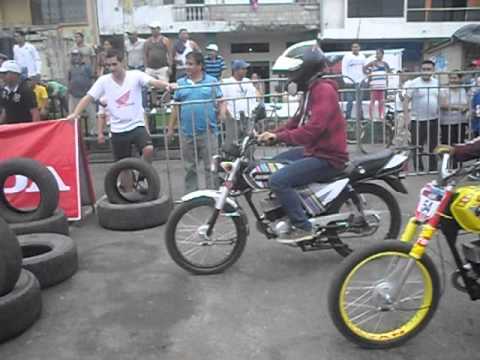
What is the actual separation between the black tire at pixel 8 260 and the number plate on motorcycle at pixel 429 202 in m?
2.74

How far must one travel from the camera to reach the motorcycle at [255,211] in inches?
199

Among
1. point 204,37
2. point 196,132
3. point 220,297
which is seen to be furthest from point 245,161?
point 204,37

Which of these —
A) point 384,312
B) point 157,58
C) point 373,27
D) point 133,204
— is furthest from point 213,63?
point 373,27

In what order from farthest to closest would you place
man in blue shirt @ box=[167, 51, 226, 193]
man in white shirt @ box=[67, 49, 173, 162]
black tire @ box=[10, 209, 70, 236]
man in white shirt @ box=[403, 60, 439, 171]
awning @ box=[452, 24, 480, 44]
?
awning @ box=[452, 24, 480, 44]
man in white shirt @ box=[403, 60, 439, 171]
man in blue shirt @ box=[167, 51, 226, 193]
man in white shirt @ box=[67, 49, 173, 162]
black tire @ box=[10, 209, 70, 236]

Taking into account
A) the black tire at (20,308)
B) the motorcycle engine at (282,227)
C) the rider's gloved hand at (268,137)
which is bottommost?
the black tire at (20,308)

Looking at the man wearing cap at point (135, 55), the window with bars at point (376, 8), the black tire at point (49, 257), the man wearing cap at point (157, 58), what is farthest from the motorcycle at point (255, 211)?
the window with bars at point (376, 8)

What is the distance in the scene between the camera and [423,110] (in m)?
9.02

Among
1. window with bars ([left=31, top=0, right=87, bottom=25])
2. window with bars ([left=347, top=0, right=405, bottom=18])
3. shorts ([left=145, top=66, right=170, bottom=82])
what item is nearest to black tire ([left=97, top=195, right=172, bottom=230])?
shorts ([left=145, top=66, right=170, bottom=82])

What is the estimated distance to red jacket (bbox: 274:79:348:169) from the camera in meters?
4.83

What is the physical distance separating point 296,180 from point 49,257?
2.20 m

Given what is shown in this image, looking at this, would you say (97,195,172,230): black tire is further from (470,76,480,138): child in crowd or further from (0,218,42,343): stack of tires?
(470,76,480,138): child in crowd

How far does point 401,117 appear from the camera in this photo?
9.41m

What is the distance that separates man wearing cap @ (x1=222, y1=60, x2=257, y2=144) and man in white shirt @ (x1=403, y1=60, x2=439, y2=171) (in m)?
2.46

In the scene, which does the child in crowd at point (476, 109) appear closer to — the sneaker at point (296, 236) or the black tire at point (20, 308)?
the sneaker at point (296, 236)
